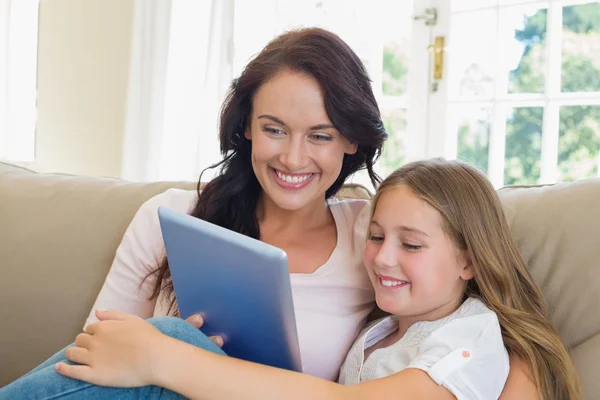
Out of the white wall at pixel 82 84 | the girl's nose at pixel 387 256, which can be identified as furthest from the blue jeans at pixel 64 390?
the white wall at pixel 82 84

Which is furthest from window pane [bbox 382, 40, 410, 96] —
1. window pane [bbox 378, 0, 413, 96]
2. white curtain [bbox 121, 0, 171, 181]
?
white curtain [bbox 121, 0, 171, 181]

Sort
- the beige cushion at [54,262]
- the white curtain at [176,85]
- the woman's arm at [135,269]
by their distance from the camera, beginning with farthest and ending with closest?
the white curtain at [176,85], the beige cushion at [54,262], the woman's arm at [135,269]

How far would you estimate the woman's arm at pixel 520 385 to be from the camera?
3.66 feet

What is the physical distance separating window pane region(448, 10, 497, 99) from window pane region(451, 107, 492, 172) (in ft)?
0.22

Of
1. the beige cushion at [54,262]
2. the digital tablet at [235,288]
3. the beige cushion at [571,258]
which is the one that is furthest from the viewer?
the beige cushion at [54,262]

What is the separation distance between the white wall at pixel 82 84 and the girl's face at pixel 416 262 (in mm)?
2404

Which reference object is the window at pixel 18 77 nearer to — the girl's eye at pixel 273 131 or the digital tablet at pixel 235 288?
the girl's eye at pixel 273 131

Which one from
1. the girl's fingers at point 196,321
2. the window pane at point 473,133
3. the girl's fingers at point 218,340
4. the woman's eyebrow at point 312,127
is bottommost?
the girl's fingers at point 218,340

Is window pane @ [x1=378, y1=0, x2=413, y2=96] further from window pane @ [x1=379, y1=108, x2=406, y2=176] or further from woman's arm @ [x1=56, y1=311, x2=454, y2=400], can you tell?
woman's arm @ [x1=56, y1=311, x2=454, y2=400]

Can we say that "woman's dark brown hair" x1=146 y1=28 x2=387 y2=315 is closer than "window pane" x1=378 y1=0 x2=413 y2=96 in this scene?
Yes

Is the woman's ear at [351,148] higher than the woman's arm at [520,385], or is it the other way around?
the woman's ear at [351,148]

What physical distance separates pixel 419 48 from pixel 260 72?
66.7 inches

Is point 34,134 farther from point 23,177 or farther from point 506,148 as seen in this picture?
point 506,148

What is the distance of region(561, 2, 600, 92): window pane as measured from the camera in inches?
106
